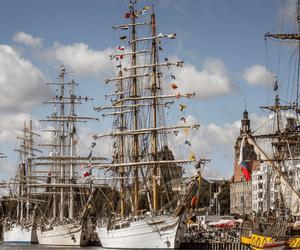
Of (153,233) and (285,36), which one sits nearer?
(285,36)

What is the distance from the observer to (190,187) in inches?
3204

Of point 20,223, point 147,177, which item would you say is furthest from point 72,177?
point 147,177

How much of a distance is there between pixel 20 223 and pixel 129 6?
2377 inches

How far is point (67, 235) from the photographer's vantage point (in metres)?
115

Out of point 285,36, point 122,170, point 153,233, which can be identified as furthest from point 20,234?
point 285,36

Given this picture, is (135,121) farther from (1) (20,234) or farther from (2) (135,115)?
(1) (20,234)

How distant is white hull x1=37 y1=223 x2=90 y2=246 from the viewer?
112 metres

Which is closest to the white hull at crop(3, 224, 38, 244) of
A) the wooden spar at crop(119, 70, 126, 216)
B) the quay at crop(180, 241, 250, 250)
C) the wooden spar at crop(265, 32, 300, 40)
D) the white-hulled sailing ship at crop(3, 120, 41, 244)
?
the white-hulled sailing ship at crop(3, 120, 41, 244)

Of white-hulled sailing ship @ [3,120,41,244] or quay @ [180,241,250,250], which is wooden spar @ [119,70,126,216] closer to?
quay @ [180,241,250,250]

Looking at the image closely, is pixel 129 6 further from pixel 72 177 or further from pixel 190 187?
pixel 72 177

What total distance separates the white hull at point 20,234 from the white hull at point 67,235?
31.7ft

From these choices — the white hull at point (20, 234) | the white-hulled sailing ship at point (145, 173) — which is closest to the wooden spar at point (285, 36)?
the white-hulled sailing ship at point (145, 173)

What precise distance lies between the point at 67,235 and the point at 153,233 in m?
35.2

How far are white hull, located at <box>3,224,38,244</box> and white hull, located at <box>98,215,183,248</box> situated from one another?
4769cm
